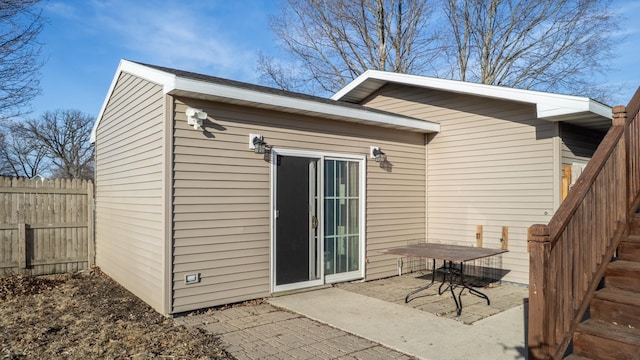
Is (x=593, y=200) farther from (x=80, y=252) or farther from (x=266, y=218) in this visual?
(x=80, y=252)

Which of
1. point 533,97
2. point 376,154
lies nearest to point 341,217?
point 376,154

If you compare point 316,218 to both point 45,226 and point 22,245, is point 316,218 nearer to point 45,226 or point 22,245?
point 45,226

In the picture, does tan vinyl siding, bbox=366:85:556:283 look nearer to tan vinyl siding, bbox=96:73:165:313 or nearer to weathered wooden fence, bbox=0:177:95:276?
tan vinyl siding, bbox=96:73:165:313

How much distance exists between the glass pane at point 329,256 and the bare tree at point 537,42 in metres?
11.3

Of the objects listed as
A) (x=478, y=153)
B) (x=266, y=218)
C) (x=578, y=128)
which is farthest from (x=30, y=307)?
(x=578, y=128)

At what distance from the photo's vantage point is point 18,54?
927 cm

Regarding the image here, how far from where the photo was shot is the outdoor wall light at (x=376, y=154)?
6493mm

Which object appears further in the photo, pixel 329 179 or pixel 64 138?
pixel 64 138

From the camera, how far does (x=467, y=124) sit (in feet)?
22.2

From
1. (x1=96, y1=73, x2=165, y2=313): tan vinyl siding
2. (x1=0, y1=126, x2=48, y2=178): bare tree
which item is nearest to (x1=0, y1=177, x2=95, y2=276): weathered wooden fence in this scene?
(x1=96, y1=73, x2=165, y2=313): tan vinyl siding

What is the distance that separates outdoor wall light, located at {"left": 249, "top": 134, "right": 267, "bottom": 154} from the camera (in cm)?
516

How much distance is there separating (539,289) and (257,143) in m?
3.68

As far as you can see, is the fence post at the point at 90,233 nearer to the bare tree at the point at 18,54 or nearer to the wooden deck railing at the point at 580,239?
the bare tree at the point at 18,54

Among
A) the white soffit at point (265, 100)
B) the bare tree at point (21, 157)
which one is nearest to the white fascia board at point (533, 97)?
the white soffit at point (265, 100)
